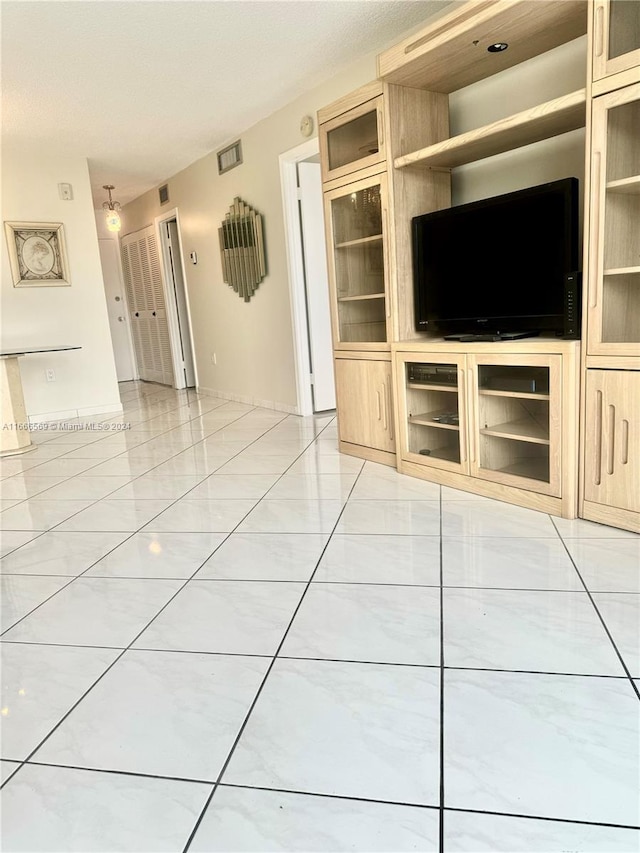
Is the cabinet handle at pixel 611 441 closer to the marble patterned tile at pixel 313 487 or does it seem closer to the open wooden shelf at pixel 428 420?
the open wooden shelf at pixel 428 420

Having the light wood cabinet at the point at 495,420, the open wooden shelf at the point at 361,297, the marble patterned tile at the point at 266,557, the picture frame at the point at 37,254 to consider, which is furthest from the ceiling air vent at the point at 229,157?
the marble patterned tile at the point at 266,557

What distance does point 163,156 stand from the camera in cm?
561

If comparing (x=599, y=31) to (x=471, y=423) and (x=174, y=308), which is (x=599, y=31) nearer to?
(x=471, y=423)

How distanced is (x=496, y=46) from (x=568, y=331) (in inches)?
52.2

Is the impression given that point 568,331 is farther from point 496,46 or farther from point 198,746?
point 198,746

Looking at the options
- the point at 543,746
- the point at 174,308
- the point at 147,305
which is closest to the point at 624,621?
the point at 543,746

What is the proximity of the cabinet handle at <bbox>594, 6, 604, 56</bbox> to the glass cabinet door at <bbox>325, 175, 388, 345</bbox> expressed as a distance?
122 cm

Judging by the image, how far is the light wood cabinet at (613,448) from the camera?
2.11 metres

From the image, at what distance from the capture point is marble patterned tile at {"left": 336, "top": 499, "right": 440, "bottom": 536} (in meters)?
2.39

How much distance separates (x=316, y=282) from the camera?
4.83 metres

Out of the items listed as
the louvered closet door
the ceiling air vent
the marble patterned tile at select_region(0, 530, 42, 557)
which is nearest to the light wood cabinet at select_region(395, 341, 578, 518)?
the marble patterned tile at select_region(0, 530, 42, 557)

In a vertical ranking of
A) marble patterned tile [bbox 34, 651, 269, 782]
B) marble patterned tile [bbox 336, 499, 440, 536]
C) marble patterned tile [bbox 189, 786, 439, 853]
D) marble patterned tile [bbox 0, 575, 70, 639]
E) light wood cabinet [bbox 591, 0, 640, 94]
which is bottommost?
marble patterned tile [bbox 189, 786, 439, 853]

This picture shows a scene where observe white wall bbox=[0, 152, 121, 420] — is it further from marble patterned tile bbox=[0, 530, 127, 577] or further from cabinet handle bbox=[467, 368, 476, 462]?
cabinet handle bbox=[467, 368, 476, 462]

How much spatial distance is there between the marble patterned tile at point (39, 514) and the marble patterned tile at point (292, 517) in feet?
3.17
